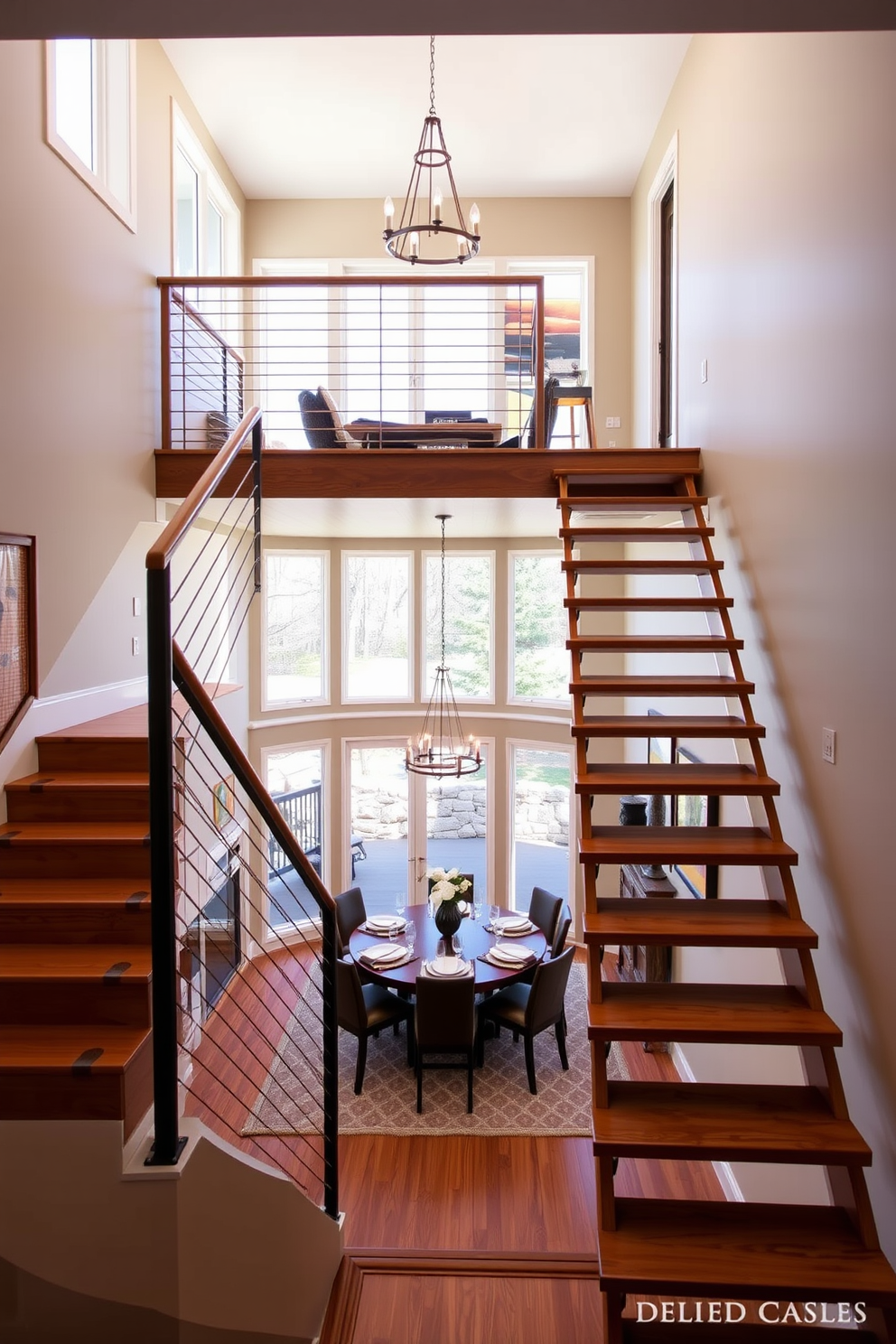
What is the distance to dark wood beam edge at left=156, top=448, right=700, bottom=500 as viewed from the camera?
4605mm

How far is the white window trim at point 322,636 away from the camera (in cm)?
770

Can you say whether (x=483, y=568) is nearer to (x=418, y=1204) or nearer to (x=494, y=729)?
(x=494, y=729)

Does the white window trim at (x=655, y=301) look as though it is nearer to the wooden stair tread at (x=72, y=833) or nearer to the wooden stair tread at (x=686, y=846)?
the wooden stair tread at (x=686, y=846)

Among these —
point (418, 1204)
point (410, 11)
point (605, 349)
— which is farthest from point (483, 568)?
point (410, 11)

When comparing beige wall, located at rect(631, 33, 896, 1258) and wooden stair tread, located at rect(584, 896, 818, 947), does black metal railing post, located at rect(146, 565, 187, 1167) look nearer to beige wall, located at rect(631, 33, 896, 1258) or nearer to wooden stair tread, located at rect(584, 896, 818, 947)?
wooden stair tread, located at rect(584, 896, 818, 947)

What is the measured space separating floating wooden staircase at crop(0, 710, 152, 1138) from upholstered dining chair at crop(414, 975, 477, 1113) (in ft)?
8.70

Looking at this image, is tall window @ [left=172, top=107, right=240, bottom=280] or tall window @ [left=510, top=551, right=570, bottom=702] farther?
tall window @ [left=510, top=551, right=570, bottom=702]

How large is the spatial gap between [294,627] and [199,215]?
12.0 ft

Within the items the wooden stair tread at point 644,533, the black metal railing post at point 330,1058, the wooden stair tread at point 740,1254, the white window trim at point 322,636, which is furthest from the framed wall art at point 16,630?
the white window trim at point 322,636

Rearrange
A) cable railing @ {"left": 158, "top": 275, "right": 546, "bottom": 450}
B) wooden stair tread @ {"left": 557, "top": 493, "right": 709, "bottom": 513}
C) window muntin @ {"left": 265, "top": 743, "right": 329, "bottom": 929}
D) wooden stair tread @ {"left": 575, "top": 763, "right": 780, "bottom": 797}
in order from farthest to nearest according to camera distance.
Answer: window muntin @ {"left": 265, "top": 743, "right": 329, "bottom": 929} → cable railing @ {"left": 158, "top": 275, "right": 546, "bottom": 450} → wooden stair tread @ {"left": 557, "top": 493, "right": 709, "bottom": 513} → wooden stair tread @ {"left": 575, "top": 763, "right": 780, "bottom": 797}

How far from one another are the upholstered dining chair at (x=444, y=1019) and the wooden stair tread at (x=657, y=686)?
2.62 metres

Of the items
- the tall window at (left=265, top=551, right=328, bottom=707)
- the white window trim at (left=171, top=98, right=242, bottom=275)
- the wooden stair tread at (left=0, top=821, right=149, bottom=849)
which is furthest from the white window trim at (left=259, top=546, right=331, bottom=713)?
the wooden stair tread at (left=0, top=821, right=149, bottom=849)

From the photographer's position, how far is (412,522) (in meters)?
6.37

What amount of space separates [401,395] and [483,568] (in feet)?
6.29
